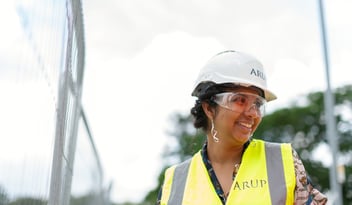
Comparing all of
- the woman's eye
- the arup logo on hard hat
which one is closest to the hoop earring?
the woman's eye

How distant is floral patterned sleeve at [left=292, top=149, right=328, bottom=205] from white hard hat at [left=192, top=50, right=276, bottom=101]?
19.2 inches

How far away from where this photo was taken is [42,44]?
3061mm

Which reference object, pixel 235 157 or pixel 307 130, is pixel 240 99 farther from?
pixel 307 130

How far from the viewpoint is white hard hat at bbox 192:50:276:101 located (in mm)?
3598

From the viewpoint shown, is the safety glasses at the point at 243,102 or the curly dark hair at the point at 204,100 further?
the curly dark hair at the point at 204,100

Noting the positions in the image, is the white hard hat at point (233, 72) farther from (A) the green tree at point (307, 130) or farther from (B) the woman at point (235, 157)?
(A) the green tree at point (307, 130)

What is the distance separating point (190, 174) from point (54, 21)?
0.95 m

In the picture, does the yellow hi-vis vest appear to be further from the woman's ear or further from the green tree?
the green tree

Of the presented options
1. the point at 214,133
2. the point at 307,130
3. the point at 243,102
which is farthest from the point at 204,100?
the point at 307,130

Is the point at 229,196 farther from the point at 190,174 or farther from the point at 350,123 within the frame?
the point at 350,123

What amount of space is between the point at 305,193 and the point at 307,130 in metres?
56.3

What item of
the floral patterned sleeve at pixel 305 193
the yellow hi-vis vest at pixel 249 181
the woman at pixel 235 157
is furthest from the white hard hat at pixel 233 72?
the floral patterned sleeve at pixel 305 193

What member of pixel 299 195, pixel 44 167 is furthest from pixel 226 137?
pixel 44 167

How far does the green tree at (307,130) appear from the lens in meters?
54.5
